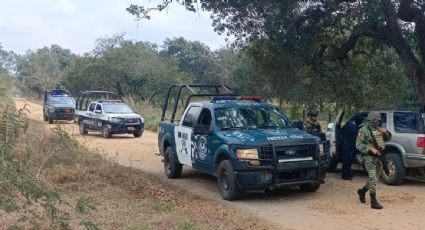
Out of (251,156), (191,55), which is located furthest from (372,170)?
(191,55)

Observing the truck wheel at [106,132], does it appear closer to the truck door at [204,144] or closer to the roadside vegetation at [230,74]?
the roadside vegetation at [230,74]

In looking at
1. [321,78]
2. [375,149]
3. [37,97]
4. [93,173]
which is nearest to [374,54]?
[321,78]

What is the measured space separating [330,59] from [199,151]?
590 cm

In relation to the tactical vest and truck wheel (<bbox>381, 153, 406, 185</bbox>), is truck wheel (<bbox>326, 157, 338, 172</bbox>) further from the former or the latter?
the tactical vest

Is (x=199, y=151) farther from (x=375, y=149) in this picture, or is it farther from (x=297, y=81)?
(x=297, y=81)

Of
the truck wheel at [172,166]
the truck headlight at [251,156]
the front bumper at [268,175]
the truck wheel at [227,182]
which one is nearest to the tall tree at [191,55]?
the truck wheel at [172,166]

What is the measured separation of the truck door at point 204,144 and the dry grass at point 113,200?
2.36 ft

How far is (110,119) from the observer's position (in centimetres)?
2373

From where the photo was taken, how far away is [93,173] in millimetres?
11742

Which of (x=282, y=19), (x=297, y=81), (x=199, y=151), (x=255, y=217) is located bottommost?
(x=255, y=217)

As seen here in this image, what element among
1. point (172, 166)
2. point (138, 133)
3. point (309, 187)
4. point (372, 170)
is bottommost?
point (309, 187)

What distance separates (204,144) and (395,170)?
13.0 feet

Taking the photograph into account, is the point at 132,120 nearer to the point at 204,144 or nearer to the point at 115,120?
the point at 115,120

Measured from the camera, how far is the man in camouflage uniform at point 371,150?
917 cm
